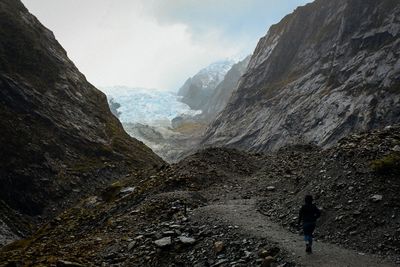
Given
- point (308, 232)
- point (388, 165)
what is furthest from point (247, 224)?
point (388, 165)

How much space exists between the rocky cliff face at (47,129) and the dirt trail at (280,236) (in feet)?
111

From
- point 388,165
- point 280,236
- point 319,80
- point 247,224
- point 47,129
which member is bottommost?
point 280,236

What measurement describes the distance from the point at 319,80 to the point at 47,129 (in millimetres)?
92804

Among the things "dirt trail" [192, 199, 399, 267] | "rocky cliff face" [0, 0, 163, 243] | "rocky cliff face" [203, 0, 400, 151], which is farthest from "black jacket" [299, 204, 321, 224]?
"rocky cliff face" [203, 0, 400, 151]

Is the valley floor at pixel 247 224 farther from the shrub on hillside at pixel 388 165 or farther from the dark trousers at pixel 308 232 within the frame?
the dark trousers at pixel 308 232

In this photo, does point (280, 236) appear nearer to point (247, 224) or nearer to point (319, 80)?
point (247, 224)

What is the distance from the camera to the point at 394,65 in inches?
4350

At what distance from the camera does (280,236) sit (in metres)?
19.4

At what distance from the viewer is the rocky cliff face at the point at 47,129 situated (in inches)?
2229

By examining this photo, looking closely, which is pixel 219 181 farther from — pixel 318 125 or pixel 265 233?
pixel 318 125

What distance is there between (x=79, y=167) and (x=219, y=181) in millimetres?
33627

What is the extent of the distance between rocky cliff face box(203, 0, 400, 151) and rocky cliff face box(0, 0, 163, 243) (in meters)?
52.3

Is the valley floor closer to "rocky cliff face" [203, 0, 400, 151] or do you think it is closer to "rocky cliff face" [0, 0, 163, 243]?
"rocky cliff face" [0, 0, 163, 243]

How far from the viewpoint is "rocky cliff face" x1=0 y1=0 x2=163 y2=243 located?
56.6m
